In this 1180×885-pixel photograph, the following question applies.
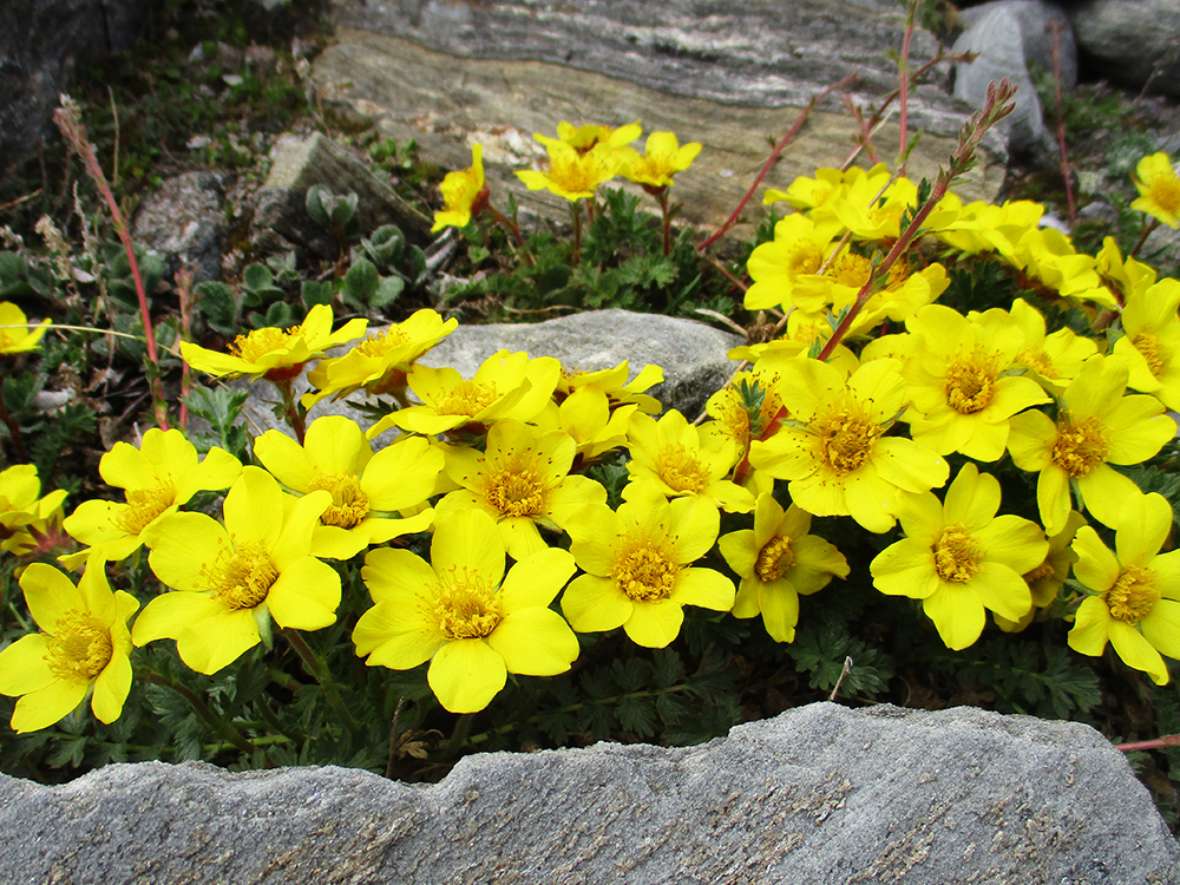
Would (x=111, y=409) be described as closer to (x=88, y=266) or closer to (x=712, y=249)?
(x=88, y=266)

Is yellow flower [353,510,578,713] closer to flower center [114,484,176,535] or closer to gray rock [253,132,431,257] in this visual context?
flower center [114,484,176,535]

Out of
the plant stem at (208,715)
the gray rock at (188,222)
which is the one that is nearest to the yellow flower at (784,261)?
the plant stem at (208,715)

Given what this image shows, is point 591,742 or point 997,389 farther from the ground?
point 997,389

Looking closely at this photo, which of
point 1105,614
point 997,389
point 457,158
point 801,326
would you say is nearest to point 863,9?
point 457,158

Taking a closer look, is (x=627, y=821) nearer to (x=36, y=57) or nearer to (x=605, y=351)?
(x=605, y=351)

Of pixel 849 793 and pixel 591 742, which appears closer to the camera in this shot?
pixel 849 793

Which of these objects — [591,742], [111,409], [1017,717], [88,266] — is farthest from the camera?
[88,266]

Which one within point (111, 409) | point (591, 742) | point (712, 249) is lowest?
point (111, 409)

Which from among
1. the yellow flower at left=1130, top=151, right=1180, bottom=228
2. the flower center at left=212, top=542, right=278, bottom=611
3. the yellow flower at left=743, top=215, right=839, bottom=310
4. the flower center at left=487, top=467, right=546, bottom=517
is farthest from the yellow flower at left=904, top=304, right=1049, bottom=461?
A: the yellow flower at left=1130, top=151, right=1180, bottom=228
